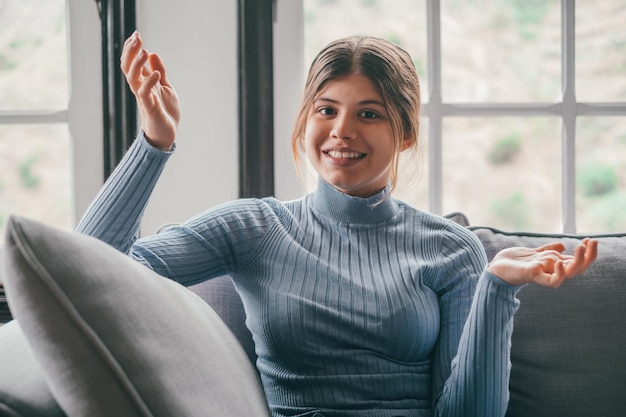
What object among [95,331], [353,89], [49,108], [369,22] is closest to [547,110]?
[369,22]

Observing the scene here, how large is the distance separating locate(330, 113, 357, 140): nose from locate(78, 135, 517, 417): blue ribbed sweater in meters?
0.13

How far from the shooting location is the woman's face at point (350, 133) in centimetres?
134

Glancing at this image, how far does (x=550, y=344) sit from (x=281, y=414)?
0.58 m

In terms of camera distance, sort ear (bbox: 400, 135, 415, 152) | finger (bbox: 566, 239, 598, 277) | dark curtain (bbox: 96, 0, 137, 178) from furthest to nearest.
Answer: dark curtain (bbox: 96, 0, 137, 178), ear (bbox: 400, 135, 415, 152), finger (bbox: 566, 239, 598, 277)

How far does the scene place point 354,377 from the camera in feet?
4.12

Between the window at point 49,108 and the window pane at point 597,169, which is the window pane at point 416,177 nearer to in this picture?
the window pane at point 597,169

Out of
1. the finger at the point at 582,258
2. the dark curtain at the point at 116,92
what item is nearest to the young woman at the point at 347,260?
the finger at the point at 582,258

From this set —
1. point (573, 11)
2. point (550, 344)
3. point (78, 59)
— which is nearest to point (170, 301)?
point (550, 344)

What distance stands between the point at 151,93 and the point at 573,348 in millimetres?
980

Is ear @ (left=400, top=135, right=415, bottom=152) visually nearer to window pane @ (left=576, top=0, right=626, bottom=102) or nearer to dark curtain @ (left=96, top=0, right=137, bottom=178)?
dark curtain @ (left=96, top=0, right=137, bottom=178)

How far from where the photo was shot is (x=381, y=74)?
4.44 ft

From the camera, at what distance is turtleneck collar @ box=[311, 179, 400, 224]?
4.58 feet

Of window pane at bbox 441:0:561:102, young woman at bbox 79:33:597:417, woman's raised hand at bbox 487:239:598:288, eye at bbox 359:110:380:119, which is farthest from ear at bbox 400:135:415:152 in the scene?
window pane at bbox 441:0:561:102

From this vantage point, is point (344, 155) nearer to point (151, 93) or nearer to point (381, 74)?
point (381, 74)
